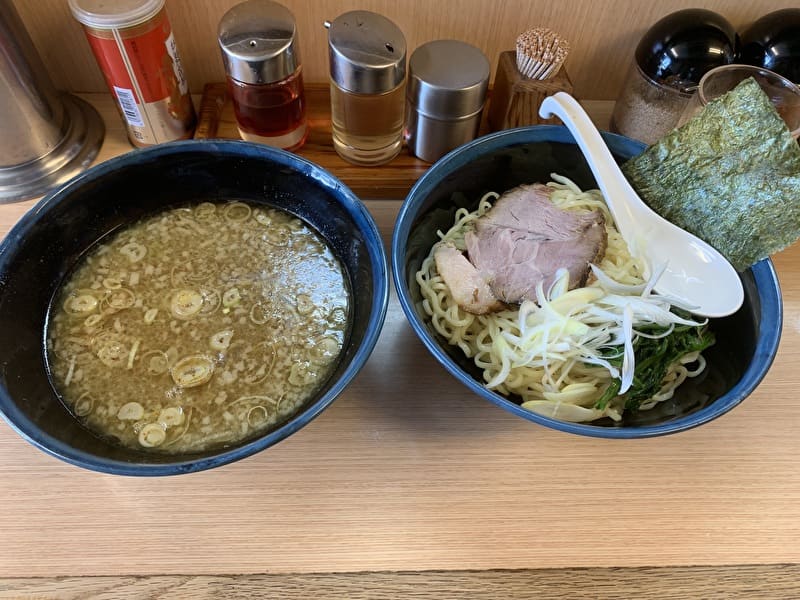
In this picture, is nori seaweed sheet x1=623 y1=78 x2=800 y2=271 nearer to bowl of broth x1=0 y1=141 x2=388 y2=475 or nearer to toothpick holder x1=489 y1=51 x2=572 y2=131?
toothpick holder x1=489 y1=51 x2=572 y2=131

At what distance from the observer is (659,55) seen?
48.0 inches

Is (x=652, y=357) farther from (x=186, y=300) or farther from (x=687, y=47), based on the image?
(x=186, y=300)

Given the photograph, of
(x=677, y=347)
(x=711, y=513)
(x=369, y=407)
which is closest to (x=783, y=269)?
(x=677, y=347)

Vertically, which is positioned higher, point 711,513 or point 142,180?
point 142,180

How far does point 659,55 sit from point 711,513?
0.93 metres

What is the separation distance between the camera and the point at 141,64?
1166mm

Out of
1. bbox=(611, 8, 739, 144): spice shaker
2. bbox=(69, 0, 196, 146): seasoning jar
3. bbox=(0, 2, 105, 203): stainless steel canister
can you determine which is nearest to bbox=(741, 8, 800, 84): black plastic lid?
bbox=(611, 8, 739, 144): spice shaker

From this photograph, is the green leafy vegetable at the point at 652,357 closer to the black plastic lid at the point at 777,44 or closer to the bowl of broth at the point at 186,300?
the bowl of broth at the point at 186,300

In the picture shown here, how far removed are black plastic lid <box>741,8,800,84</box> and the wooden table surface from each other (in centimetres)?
72

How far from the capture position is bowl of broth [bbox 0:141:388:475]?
3.11ft

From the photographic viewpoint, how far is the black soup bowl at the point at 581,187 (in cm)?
87

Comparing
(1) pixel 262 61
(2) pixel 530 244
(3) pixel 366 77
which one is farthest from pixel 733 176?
(1) pixel 262 61

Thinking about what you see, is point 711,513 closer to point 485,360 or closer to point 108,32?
point 485,360

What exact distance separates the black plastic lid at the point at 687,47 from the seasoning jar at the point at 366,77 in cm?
55
